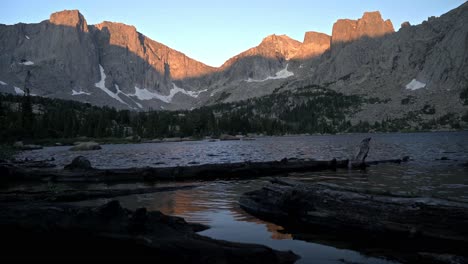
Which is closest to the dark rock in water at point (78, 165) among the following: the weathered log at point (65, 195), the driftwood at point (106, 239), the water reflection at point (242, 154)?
the weathered log at point (65, 195)

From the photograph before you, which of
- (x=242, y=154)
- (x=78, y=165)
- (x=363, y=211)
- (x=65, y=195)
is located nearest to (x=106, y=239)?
(x=363, y=211)

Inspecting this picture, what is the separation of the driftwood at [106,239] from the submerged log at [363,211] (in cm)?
421

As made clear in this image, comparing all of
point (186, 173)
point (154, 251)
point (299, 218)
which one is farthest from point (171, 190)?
point (154, 251)

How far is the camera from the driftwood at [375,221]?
41.3 ft

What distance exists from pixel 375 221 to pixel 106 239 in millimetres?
9542

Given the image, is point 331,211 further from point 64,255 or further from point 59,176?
point 59,176

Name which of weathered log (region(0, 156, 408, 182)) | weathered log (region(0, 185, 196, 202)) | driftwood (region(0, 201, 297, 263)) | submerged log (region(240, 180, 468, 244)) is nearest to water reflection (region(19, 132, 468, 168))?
weathered log (region(0, 156, 408, 182))

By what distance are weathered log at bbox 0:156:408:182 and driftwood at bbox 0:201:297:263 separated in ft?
64.7

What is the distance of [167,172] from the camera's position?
1346 inches

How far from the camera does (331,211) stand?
15.8 metres

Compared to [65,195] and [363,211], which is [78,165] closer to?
[65,195]

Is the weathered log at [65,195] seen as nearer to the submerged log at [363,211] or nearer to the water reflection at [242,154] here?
the submerged log at [363,211]

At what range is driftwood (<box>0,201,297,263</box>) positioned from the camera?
34.9ft

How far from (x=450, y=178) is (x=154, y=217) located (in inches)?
1097
